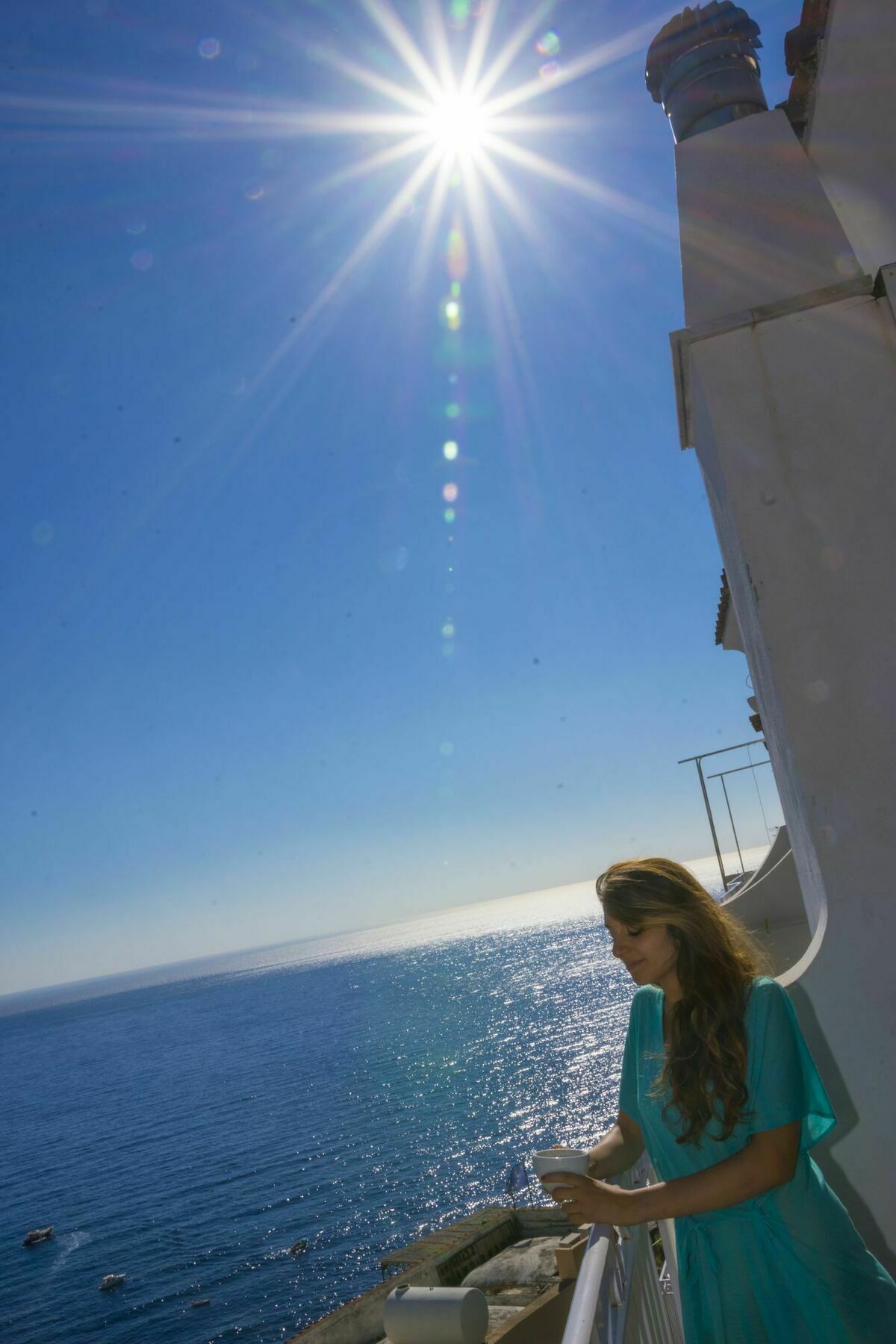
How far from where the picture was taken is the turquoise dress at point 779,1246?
180cm

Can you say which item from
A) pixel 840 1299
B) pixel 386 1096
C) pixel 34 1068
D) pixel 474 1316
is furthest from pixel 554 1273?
pixel 34 1068

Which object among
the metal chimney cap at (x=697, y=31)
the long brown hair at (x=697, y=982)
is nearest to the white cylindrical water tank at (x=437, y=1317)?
the long brown hair at (x=697, y=982)

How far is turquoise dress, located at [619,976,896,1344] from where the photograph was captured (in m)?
1.80

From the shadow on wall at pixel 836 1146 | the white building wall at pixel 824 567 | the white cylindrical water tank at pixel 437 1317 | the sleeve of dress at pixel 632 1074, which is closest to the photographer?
the sleeve of dress at pixel 632 1074

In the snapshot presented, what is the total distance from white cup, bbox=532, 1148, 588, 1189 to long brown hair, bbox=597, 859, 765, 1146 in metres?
0.24

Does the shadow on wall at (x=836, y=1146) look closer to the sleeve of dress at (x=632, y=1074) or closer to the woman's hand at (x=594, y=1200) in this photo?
the sleeve of dress at (x=632, y=1074)

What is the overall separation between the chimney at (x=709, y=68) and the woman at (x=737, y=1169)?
6.09 meters

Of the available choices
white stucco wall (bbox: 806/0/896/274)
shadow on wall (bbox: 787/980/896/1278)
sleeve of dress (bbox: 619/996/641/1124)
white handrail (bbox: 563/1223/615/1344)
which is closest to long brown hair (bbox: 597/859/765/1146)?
sleeve of dress (bbox: 619/996/641/1124)

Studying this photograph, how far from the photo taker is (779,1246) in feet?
6.00

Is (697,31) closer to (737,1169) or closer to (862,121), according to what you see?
(862,121)

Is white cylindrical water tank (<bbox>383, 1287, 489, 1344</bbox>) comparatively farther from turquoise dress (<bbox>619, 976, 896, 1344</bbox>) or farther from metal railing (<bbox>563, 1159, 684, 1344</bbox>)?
turquoise dress (<bbox>619, 976, 896, 1344</bbox>)

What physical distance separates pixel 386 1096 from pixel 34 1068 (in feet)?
291

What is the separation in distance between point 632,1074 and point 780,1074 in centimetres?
48

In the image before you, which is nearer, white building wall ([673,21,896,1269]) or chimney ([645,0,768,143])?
white building wall ([673,21,896,1269])
